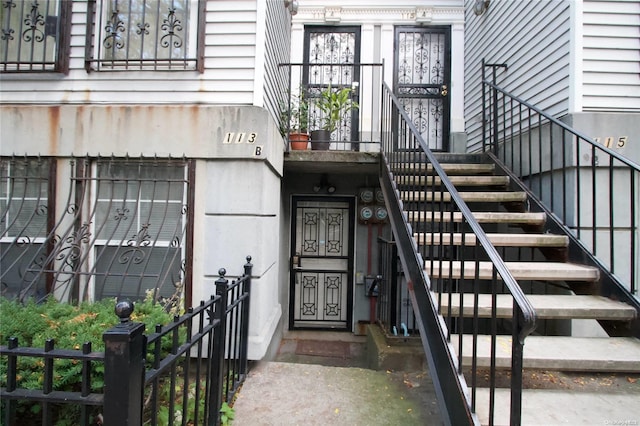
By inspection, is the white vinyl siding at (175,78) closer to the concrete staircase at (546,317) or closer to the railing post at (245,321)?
the railing post at (245,321)

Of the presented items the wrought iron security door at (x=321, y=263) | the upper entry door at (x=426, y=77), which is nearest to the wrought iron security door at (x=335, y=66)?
the upper entry door at (x=426, y=77)

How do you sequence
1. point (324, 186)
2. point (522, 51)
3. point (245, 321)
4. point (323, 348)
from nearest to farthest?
1. point (245, 321)
2. point (522, 51)
3. point (323, 348)
4. point (324, 186)

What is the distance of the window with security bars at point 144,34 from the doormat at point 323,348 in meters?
3.60

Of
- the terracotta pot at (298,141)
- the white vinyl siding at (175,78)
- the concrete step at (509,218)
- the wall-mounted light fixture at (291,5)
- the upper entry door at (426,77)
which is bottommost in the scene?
the concrete step at (509,218)

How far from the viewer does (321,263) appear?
538 cm

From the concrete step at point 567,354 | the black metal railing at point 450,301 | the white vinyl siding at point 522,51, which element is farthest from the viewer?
the white vinyl siding at point 522,51

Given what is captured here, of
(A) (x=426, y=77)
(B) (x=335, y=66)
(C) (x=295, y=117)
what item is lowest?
(C) (x=295, y=117)

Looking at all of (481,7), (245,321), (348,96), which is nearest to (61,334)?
(245,321)

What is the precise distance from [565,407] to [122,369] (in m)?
2.17

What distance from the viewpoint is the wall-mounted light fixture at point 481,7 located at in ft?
16.1

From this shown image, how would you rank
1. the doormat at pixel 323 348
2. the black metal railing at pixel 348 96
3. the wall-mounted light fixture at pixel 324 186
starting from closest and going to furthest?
1. the doormat at pixel 323 348
2. the wall-mounted light fixture at pixel 324 186
3. the black metal railing at pixel 348 96

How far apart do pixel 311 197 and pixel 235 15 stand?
110 inches

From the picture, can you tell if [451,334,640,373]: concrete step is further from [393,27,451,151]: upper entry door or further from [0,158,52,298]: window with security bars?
[393,27,451,151]: upper entry door

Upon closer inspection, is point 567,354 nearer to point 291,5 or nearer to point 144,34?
point 144,34
